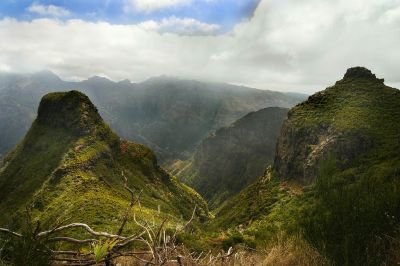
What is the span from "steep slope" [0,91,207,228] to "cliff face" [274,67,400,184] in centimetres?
3087

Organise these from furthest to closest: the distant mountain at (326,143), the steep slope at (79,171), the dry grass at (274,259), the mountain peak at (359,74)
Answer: the mountain peak at (359,74) < the steep slope at (79,171) < the distant mountain at (326,143) < the dry grass at (274,259)

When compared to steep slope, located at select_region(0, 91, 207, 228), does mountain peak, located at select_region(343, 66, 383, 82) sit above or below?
above

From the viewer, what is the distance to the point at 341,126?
315 feet

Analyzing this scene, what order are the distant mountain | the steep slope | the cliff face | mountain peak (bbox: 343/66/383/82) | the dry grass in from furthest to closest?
1. mountain peak (bbox: 343/66/383/82)
2. the cliff face
3. the steep slope
4. the distant mountain
5. the dry grass

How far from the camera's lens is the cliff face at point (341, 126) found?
91.0 meters

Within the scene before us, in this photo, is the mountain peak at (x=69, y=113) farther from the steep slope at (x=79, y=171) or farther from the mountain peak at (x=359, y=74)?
the mountain peak at (x=359, y=74)

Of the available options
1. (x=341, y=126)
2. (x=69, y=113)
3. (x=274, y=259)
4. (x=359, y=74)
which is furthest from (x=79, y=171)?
(x=274, y=259)

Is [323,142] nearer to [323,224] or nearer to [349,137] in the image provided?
[349,137]

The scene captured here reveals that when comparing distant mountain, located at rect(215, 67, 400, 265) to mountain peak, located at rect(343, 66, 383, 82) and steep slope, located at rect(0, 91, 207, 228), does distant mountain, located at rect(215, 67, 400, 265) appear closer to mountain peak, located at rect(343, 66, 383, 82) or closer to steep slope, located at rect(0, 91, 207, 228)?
mountain peak, located at rect(343, 66, 383, 82)

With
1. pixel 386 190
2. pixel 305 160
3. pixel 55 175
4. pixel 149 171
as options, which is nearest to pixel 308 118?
pixel 305 160

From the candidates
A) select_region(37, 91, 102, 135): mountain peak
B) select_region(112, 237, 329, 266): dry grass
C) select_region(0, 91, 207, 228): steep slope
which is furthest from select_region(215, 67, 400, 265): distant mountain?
select_region(37, 91, 102, 135): mountain peak

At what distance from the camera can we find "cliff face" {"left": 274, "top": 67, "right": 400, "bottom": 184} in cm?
9100

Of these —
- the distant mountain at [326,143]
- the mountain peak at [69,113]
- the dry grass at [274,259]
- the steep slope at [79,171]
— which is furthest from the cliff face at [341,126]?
the dry grass at [274,259]

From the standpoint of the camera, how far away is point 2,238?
186 inches
